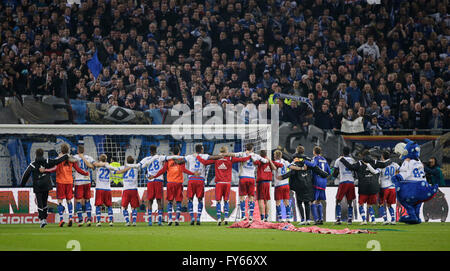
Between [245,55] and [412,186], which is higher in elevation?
[245,55]

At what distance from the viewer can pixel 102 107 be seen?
18.2 m

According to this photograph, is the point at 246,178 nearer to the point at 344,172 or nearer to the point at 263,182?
the point at 263,182

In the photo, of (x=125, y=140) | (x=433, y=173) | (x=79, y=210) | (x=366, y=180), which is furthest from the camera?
(x=125, y=140)

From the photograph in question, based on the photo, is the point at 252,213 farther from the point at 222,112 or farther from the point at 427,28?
the point at 427,28

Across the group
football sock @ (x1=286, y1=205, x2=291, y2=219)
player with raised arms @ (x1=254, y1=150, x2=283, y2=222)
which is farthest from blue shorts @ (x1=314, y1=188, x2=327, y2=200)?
player with raised arms @ (x1=254, y1=150, x2=283, y2=222)

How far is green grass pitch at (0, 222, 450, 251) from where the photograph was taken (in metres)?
9.95

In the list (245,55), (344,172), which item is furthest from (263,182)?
(245,55)

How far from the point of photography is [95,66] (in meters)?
20.8

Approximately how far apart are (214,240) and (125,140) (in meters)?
6.96

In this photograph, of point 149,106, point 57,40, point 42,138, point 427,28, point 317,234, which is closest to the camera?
point 317,234

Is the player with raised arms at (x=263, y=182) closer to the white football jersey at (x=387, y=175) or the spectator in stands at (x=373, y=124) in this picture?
the white football jersey at (x=387, y=175)

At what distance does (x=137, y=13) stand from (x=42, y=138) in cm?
659
